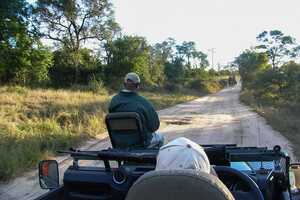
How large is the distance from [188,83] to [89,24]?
1048 inches

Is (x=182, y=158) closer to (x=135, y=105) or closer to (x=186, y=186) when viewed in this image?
(x=186, y=186)

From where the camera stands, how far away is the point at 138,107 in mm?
5766

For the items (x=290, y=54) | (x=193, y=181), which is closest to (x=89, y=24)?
(x=290, y=54)

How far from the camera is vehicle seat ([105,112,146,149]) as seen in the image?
520cm

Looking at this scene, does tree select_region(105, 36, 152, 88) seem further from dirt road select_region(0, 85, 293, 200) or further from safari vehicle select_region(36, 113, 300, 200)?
safari vehicle select_region(36, 113, 300, 200)

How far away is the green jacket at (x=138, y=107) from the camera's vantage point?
577cm

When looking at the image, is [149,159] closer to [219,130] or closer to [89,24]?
[219,130]

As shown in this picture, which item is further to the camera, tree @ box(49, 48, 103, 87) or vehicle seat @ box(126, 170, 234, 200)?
tree @ box(49, 48, 103, 87)

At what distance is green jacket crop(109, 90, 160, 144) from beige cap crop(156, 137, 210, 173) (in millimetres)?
3225

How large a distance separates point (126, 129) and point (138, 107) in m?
0.53

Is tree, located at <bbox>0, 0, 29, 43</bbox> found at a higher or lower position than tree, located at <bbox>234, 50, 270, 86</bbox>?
higher

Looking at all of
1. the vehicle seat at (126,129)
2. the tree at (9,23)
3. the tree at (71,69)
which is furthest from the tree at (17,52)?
the vehicle seat at (126,129)

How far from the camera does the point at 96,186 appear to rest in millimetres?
3451

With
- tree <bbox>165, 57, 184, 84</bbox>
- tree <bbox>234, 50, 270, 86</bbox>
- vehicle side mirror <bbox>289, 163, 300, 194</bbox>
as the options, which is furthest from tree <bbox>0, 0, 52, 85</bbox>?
tree <bbox>165, 57, 184, 84</bbox>
